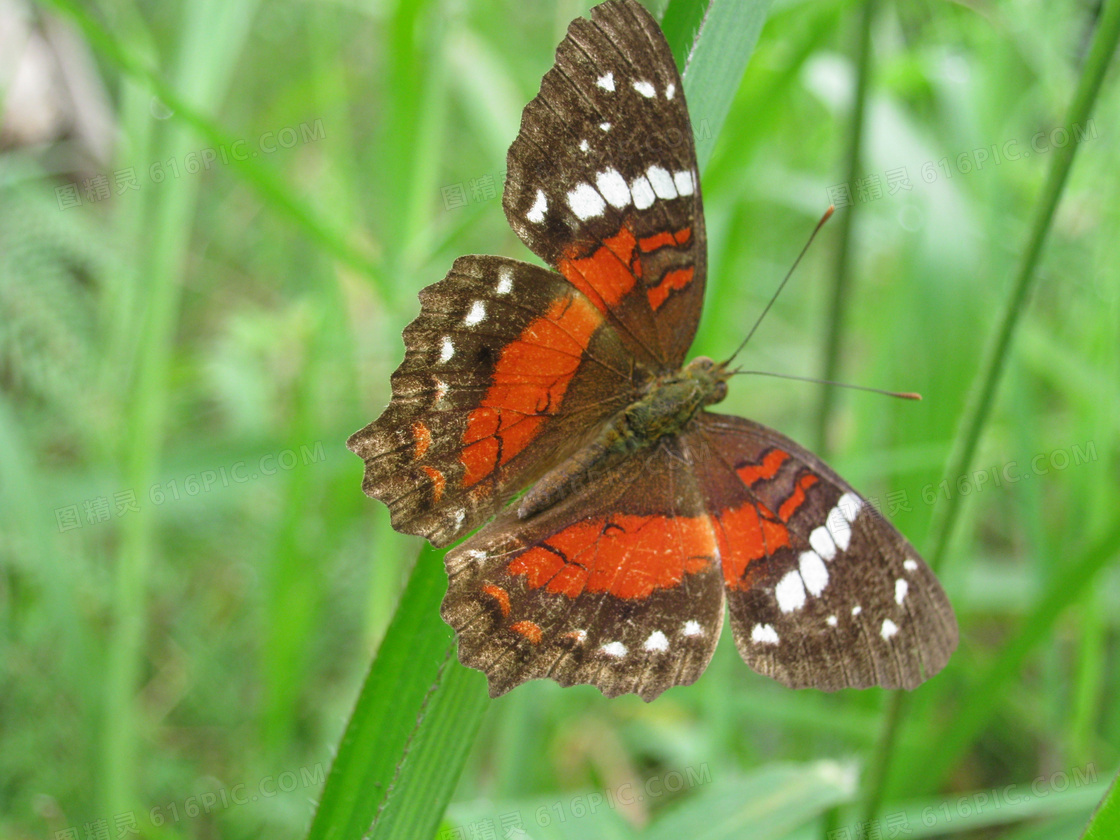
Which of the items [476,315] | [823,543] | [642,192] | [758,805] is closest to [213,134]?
[476,315]

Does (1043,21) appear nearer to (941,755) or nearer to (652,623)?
(941,755)

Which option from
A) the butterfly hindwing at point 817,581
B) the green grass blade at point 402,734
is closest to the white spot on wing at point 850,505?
the butterfly hindwing at point 817,581

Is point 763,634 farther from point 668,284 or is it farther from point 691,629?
point 668,284

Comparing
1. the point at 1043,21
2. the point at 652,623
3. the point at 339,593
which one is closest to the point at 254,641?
the point at 339,593

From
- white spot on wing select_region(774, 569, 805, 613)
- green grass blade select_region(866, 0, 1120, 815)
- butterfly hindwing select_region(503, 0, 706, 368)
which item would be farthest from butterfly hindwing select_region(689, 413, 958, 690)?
butterfly hindwing select_region(503, 0, 706, 368)

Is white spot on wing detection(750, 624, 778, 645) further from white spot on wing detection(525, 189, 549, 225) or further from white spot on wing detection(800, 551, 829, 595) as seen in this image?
white spot on wing detection(525, 189, 549, 225)

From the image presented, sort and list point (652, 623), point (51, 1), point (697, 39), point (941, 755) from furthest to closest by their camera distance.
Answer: point (941, 755), point (51, 1), point (652, 623), point (697, 39)
